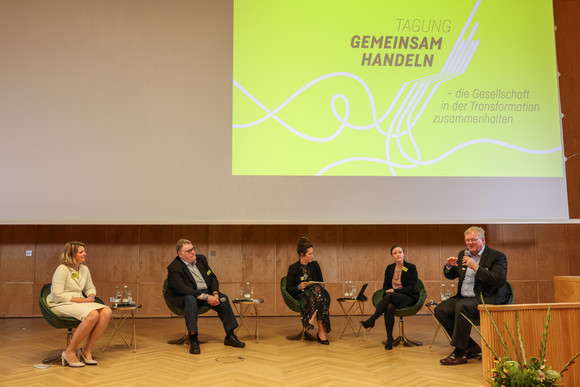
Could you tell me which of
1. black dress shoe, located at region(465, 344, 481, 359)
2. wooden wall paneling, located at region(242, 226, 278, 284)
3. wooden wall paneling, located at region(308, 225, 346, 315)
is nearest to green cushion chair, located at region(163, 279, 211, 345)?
wooden wall paneling, located at region(242, 226, 278, 284)

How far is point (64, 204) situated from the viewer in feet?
20.4

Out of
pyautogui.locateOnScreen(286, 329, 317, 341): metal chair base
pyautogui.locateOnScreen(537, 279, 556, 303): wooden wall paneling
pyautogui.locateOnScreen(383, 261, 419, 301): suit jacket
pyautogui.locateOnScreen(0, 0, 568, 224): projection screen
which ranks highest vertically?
pyautogui.locateOnScreen(0, 0, 568, 224): projection screen

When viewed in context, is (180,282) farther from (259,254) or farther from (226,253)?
(259,254)

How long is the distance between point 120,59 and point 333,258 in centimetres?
426

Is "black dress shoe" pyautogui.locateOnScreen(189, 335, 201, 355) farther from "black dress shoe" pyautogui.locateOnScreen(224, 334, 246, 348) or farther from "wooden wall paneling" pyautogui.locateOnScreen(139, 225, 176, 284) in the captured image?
"wooden wall paneling" pyautogui.locateOnScreen(139, 225, 176, 284)

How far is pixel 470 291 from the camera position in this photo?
4883mm

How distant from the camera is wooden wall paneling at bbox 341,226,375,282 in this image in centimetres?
798

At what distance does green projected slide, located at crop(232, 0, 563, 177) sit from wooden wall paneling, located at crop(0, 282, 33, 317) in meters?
4.04

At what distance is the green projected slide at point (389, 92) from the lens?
636cm

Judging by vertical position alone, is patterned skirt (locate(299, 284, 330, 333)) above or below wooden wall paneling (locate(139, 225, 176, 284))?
below

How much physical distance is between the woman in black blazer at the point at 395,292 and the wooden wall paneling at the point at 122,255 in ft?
13.0

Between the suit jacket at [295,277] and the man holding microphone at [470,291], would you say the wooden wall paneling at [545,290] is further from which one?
the suit jacket at [295,277]

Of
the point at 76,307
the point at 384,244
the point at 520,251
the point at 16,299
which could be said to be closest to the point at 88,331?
the point at 76,307

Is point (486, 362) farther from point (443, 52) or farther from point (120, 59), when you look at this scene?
point (120, 59)
